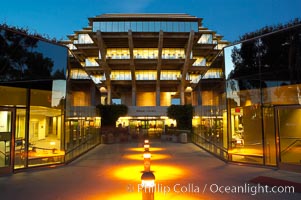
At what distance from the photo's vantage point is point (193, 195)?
6.46 m

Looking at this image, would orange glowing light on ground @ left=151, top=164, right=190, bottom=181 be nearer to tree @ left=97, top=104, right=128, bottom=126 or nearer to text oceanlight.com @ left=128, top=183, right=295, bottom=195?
text oceanlight.com @ left=128, top=183, right=295, bottom=195

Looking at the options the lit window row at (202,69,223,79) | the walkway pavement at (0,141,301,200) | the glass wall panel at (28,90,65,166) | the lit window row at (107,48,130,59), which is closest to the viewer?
the walkway pavement at (0,141,301,200)

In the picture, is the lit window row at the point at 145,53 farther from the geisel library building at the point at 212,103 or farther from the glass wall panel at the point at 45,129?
the glass wall panel at the point at 45,129

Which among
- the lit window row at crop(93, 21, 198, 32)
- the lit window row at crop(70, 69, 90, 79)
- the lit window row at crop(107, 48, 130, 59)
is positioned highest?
the lit window row at crop(93, 21, 198, 32)

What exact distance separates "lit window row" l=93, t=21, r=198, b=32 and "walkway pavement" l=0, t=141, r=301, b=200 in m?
38.1

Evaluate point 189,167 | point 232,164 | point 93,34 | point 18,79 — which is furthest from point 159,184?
point 93,34

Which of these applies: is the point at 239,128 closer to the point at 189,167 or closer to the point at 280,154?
the point at 280,154

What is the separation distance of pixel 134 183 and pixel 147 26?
41383 millimetres

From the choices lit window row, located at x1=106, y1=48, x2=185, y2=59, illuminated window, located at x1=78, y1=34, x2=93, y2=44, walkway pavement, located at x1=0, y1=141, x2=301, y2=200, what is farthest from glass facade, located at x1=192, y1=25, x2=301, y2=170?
illuminated window, located at x1=78, y1=34, x2=93, y2=44

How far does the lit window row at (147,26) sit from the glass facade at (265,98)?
35244 millimetres

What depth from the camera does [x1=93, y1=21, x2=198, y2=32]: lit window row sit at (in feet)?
150

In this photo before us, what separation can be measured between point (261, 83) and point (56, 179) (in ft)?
29.3

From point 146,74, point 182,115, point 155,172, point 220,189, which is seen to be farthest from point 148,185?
point 146,74

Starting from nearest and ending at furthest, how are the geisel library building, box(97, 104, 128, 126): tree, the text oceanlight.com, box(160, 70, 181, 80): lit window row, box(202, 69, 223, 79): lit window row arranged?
the text oceanlight.com, the geisel library building, box(202, 69, 223, 79): lit window row, box(97, 104, 128, 126): tree, box(160, 70, 181, 80): lit window row
